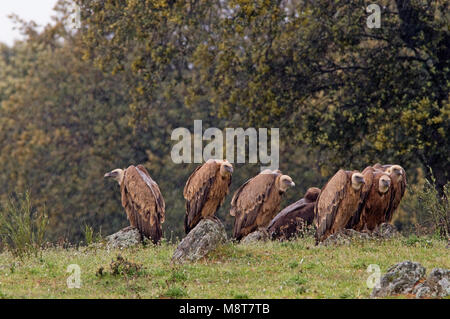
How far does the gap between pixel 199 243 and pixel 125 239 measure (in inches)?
103

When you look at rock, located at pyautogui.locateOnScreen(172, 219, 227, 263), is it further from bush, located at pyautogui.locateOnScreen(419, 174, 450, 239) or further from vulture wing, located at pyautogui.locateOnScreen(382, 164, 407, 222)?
bush, located at pyautogui.locateOnScreen(419, 174, 450, 239)

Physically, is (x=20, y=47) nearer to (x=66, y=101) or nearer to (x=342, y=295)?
(x=66, y=101)

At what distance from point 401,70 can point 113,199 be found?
1526 centimetres

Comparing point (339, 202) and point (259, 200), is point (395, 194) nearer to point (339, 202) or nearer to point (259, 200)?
point (339, 202)

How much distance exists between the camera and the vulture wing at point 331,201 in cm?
1416

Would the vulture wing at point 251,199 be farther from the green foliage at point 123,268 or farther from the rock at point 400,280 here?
the rock at point 400,280

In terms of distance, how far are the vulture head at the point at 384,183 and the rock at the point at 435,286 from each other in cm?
471

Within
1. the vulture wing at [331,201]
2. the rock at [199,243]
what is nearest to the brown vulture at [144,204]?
the rock at [199,243]

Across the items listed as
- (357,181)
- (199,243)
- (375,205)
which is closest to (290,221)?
(375,205)

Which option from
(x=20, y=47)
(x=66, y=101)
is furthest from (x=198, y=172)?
(x=20, y=47)

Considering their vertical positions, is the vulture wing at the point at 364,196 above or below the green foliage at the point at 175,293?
above

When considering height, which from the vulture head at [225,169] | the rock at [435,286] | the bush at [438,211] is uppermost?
Result: the vulture head at [225,169]

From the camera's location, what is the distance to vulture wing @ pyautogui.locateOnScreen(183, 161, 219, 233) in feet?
44.6
